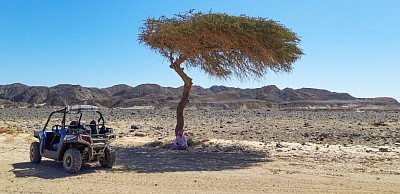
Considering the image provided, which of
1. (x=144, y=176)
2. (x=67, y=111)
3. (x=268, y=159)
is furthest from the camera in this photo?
(x=268, y=159)

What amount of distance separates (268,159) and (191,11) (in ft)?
22.7

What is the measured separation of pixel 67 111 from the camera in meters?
12.0

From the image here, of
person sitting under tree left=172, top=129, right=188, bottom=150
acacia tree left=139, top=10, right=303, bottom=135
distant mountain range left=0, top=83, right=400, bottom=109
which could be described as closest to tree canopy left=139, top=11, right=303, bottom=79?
acacia tree left=139, top=10, right=303, bottom=135

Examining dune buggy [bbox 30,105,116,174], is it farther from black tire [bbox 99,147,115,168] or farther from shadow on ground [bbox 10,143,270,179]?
shadow on ground [bbox 10,143,270,179]

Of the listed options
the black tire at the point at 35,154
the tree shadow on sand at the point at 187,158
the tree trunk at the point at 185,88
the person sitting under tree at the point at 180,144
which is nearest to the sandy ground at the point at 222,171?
the tree shadow on sand at the point at 187,158

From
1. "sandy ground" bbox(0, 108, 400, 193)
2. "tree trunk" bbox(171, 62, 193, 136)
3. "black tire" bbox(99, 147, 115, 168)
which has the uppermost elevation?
"tree trunk" bbox(171, 62, 193, 136)

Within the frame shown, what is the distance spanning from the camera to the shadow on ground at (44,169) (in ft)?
36.2

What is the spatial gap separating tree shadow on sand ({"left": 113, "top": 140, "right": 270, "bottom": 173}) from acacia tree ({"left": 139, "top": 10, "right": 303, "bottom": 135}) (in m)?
2.29

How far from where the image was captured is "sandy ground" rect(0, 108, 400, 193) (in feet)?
31.2

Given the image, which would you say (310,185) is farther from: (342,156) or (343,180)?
(342,156)

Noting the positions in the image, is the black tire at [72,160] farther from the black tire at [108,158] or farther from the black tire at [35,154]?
the black tire at [35,154]

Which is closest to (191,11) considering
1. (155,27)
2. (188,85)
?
(155,27)

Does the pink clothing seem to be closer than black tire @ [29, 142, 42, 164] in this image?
No

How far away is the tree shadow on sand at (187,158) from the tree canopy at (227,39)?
3690 mm
